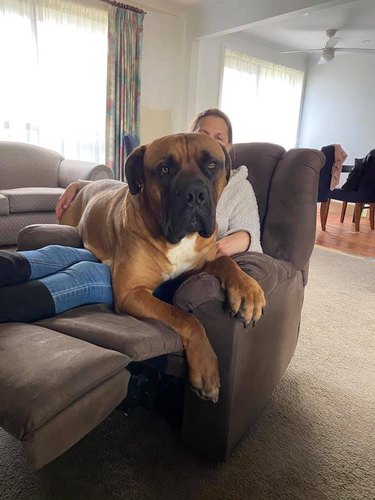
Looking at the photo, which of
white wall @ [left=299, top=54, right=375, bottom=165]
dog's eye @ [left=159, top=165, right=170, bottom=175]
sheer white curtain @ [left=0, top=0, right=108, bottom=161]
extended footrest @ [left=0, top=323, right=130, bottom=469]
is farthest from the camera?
white wall @ [left=299, top=54, right=375, bottom=165]

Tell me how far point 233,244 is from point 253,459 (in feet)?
2.29

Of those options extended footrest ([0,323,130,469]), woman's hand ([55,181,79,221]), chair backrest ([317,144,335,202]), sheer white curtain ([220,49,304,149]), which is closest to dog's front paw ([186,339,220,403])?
extended footrest ([0,323,130,469])

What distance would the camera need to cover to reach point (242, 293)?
42.2 inches

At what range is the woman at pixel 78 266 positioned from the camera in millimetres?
1073

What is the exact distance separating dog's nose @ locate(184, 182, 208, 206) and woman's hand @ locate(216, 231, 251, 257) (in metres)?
0.32

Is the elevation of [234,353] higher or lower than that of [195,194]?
lower

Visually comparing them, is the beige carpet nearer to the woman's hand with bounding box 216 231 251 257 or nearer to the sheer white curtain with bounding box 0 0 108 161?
the woman's hand with bounding box 216 231 251 257

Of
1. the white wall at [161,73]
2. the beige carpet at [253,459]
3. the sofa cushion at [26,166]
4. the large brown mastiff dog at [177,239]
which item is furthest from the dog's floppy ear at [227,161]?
the white wall at [161,73]

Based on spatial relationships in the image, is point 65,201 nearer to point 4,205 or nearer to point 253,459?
point 4,205

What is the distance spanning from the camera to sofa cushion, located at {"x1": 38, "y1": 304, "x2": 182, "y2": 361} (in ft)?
3.10

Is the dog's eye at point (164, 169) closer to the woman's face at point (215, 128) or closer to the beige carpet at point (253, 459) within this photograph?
the woman's face at point (215, 128)

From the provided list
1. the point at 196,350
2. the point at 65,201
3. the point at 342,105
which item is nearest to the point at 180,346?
the point at 196,350

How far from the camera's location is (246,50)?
21.1 ft

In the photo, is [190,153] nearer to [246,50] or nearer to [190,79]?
[190,79]
